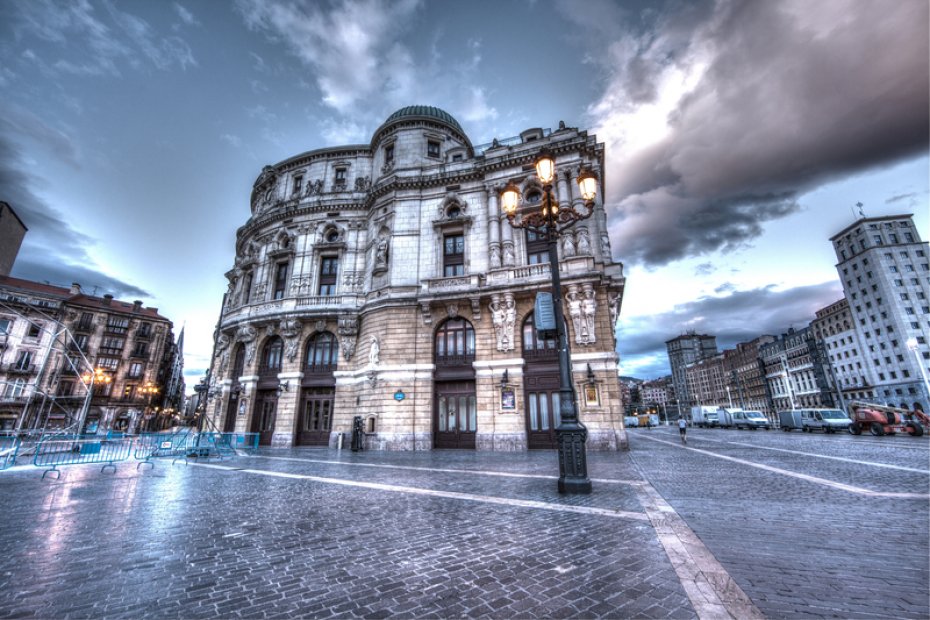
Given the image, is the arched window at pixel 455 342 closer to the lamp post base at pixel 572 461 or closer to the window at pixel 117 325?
the lamp post base at pixel 572 461

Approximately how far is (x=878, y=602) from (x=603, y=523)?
285cm

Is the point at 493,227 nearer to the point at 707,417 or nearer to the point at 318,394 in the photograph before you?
the point at 318,394

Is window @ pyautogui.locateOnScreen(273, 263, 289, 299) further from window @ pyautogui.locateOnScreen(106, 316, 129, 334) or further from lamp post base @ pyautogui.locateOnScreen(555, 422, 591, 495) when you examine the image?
window @ pyautogui.locateOnScreen(106, 316, 129, 334)

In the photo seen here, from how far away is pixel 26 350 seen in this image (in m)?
41.5

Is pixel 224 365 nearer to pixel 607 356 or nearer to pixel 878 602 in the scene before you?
pixel 607 356

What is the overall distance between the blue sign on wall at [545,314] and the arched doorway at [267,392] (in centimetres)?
2015

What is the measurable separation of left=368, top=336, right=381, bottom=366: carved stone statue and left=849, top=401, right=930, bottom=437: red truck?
35.0 metres

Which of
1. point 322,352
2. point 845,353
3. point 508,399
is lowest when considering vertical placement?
point 508,399

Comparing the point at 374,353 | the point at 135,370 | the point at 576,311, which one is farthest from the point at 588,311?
the point at 135,370

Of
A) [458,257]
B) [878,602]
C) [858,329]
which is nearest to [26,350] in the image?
[458,257]

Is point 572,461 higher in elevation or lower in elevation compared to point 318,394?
lower

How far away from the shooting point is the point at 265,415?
23641 mm

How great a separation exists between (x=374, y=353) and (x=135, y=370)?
49024 millimetres

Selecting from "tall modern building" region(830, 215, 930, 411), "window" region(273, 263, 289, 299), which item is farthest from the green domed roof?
"tall modern building" region(830, 215, 930, 411)
